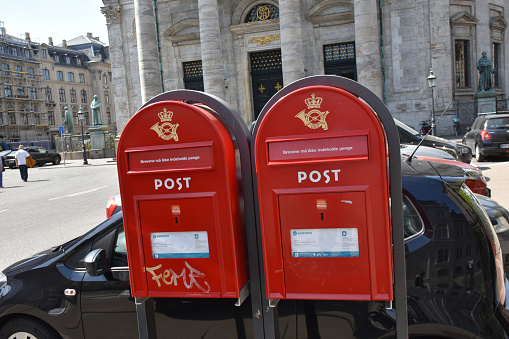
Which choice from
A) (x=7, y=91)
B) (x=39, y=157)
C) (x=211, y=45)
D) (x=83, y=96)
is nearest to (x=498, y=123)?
(x=211, y=45)

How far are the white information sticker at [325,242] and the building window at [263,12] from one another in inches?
1080

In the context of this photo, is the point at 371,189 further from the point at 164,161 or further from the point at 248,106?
the point at 248,106

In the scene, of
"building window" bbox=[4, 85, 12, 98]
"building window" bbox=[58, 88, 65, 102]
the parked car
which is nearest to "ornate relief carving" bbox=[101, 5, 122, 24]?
the parked car

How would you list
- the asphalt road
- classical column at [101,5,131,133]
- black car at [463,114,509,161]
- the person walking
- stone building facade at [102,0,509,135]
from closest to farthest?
1. the asphalt road
2. black car at [463,114,509,161]
3. the person walking
4. stone building facade at [102,0,509,135]
5. classical column at [101,5,131,133]

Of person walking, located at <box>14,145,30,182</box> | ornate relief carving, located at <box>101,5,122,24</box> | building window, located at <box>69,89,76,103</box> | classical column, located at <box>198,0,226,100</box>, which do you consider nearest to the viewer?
person walking, located at <box>14,145,30,182</box>

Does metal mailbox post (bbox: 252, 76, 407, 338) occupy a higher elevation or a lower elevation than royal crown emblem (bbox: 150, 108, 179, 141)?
lower

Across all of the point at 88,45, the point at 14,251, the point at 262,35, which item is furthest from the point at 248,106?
the point at 88,45

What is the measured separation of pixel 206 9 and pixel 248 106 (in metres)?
6.46

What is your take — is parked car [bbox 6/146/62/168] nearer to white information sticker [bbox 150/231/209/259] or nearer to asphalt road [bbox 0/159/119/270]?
asphalt road [bbox 0/159/119/270]

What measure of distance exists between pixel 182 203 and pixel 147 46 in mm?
27618

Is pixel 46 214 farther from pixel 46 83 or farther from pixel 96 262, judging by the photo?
pixel 46 83

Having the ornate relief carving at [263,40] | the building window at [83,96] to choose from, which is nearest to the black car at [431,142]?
the ornate relief carving at [263,40]

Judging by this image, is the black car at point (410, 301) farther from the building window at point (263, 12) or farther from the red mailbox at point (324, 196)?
the building window at point (263, 12)

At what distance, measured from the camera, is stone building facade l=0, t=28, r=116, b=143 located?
80562mm
